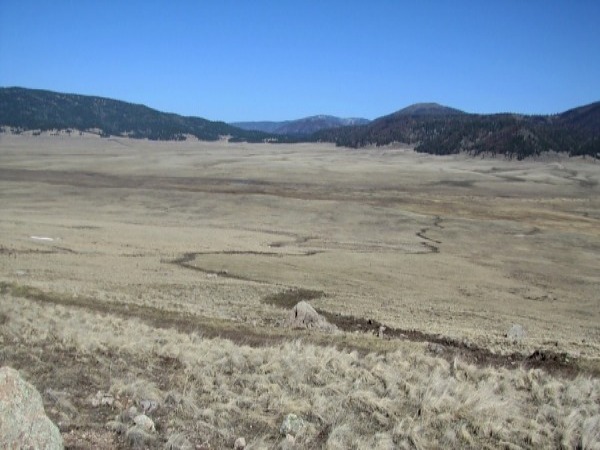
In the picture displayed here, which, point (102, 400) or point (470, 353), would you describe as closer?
point (102, 400)

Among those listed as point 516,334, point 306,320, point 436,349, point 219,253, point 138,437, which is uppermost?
point 138,437

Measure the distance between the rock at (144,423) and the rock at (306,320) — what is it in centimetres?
1007

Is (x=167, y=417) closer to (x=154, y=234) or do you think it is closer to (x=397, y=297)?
(x=397, y=297)

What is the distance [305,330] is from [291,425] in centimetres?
854

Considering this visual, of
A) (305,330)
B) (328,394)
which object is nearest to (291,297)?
(305,330)

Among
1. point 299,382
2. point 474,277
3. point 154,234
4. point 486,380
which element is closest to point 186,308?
point 299,382

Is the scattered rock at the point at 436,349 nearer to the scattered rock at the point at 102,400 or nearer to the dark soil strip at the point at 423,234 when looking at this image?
the scattered rock at the point at 102,400

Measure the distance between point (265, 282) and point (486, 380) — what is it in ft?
61.8

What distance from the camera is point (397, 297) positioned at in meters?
27.2

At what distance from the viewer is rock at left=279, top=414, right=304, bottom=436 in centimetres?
861

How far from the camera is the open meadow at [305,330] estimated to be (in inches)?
354

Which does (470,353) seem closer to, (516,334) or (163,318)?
(516,334)

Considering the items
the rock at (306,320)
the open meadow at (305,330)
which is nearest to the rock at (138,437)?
the open meadow at (305,330)

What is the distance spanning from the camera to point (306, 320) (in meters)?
18.5
